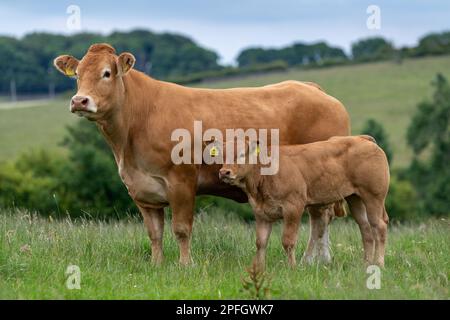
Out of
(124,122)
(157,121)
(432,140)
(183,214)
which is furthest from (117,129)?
(432,140)

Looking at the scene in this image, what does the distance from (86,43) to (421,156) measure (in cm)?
5758

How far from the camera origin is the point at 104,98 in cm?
1028

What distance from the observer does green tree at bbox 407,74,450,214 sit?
2440 inches

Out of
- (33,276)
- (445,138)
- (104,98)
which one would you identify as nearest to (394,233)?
(104,98)

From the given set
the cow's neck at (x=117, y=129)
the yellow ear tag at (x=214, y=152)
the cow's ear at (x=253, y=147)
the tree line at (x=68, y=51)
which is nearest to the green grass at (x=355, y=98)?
the tree line at (x=68, y=51)

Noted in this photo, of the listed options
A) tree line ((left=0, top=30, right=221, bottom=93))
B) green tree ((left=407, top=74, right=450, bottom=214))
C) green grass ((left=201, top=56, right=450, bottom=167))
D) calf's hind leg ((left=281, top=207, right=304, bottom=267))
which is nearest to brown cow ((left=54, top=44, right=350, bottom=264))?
calf's hind leg ((left=281, top=207, right=304, bottom=267))

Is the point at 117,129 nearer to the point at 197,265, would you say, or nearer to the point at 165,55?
the point at 197,265

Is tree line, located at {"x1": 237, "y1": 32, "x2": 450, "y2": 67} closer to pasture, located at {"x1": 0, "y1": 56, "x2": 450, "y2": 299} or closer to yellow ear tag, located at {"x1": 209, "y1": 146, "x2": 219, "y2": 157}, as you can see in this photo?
pasture, located at {"x1": 0, "y1": 56, "x2": 450, "y2": 299}

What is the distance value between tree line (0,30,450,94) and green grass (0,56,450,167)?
13.8 ft

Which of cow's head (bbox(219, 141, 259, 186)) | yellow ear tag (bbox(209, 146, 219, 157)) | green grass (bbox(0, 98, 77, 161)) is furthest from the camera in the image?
green grass (bbox(0, 98, 77, 161))

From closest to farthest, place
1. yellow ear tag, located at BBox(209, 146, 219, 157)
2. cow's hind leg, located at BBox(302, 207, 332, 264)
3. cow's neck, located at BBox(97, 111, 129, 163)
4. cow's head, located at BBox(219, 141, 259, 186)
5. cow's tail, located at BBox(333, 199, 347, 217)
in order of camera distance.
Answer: cow's head, located at BBox(219, 141, 259, 186) → yellow ear tag, located at BBox(209, 146, 219, 157) → cow's neck, located at BBox(97, 111, 129, 163) → cow's hind leg, located at BBox(302, 207, 332, 264) → cow's tail, located at BBox(333, 199, 347, 217)

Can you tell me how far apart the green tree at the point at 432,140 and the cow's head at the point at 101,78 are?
1916 inches

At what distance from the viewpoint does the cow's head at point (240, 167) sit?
9.68 metres
